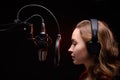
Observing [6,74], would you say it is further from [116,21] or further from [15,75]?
[116,21]

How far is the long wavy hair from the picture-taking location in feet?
Answer: 5.22

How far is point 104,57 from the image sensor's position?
63.6 inches

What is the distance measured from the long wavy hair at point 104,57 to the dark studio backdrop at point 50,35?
0.29 m

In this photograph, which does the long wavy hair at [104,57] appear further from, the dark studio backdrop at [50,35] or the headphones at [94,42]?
the dark studio backdrop at [50,35]

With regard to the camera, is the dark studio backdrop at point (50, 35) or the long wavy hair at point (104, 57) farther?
the dark studio backdrop at point (50, 35)

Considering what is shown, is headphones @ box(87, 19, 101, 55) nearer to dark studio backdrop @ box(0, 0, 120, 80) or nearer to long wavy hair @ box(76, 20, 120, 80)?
long wavy hair @ box(76, 20, 120, 80)

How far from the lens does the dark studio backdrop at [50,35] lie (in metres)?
1.85

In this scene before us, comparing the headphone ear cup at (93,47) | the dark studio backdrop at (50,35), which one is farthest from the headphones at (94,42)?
the dark studio backdrop at (50,35)

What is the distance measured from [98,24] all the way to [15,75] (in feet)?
2.05

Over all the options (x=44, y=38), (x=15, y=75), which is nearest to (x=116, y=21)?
(x=44, y=38)

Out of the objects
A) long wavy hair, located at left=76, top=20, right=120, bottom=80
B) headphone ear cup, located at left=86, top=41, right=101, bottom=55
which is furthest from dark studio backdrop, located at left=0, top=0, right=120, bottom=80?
headphone ear cup, located at left=86, top=41, right=101, bottom=55

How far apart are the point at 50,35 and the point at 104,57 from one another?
0.45m

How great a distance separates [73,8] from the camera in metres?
1.92

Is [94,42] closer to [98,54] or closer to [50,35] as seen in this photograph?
[98,54]
